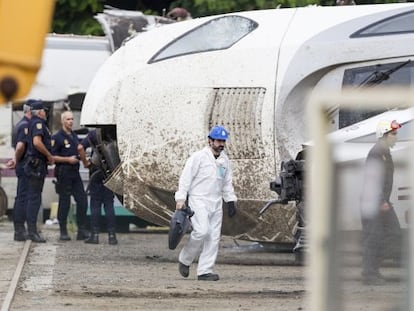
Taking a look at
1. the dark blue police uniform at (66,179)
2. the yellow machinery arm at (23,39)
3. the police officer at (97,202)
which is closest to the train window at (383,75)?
the police officer at (97,202)

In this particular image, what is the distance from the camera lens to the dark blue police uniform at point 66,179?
59.5 ft

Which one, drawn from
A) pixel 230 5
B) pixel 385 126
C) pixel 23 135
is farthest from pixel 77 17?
pixel 385 126

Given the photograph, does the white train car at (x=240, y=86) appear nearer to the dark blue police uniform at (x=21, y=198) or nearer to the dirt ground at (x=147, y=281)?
the dirt ground at (x=147, y=281)

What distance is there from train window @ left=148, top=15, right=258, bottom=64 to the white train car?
14mm

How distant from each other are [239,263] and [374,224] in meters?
11.0

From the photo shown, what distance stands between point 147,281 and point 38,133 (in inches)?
174

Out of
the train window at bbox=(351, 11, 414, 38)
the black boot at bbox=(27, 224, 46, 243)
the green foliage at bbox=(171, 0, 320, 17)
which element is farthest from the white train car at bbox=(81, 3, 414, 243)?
the green foliage at bbox=(171, 0, 320, 17)

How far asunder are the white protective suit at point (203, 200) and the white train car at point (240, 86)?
41.8 inches

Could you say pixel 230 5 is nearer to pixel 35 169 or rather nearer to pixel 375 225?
pixel 35 169

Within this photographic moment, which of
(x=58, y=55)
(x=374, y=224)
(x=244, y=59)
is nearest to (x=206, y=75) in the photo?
(x=244, y=59)

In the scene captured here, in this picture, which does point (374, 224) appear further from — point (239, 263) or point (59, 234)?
point (59, 234)

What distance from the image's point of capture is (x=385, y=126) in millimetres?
8531

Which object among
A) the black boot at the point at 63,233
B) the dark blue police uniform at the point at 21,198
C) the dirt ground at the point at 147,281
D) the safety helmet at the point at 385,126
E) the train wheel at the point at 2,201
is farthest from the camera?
the train wheel at the point at 2,201

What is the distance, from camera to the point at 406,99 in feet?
15.3
